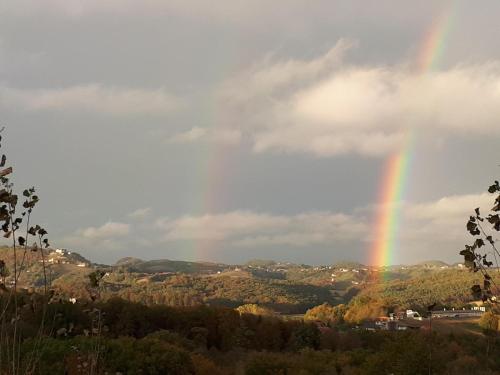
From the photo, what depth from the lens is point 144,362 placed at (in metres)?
34.9

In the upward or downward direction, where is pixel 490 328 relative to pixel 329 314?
upward

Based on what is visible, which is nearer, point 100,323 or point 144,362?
point 100,323

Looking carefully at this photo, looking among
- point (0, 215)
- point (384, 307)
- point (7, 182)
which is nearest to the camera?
point (0, 215)

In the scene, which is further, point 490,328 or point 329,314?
point 329,314

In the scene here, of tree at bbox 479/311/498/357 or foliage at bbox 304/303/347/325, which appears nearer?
tree at bbox 479/311/498/357

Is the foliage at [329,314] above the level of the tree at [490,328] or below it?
below

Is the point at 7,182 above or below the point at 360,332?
above

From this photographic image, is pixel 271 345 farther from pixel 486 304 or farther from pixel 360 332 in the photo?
pixel 486 304

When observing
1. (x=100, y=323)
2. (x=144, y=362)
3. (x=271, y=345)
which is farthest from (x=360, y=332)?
(x=100, y=323)

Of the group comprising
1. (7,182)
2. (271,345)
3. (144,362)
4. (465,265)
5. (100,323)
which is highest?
(7,182)

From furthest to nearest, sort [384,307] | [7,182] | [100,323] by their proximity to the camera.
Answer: [384,307], [100,323], [7,182]

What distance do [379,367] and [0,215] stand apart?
3351 centimetres

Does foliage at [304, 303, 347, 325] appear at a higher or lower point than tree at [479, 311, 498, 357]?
lower

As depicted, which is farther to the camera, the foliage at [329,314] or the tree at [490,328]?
the foliage at [329,314]
